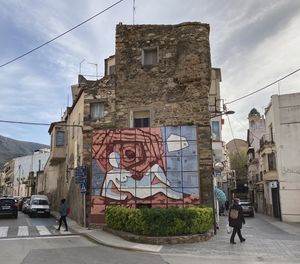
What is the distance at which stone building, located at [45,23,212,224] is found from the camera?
18.6 meters

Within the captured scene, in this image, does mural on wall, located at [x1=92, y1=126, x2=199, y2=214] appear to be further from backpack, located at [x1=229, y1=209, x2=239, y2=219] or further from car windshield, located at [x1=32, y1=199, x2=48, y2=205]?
car windshield, located at [x1=32, y1=199, x2=48, y2=205]

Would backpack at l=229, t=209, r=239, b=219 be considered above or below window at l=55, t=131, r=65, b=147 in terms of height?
below

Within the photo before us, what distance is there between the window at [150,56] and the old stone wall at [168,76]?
0.70 ft

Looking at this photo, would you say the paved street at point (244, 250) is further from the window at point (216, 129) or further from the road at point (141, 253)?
the window at point (216, 129)

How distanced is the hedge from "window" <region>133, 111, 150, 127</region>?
228 inches

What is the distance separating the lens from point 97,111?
830 inches

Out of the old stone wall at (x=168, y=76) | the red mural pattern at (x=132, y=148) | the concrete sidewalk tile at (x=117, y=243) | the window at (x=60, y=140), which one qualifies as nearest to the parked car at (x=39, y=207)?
the window at (x=60, y=140)

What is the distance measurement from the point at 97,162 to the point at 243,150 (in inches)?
2616

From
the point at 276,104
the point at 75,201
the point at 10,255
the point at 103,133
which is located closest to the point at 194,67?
the point at 103,133

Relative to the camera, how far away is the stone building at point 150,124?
18594 mm

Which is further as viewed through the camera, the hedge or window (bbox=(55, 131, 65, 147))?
window (bbox=(55, 131, 65, 147))

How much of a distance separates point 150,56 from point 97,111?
164 inches

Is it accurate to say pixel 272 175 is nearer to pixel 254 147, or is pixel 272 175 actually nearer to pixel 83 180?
pixel 83 180

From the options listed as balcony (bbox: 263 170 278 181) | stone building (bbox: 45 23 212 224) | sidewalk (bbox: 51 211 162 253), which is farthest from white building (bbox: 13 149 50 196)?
sidewalk (bbox: 51 211 162 253)
